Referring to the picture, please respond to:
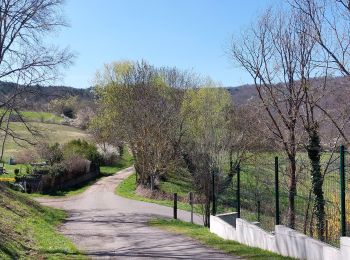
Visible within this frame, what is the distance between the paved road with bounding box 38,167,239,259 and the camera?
13.5 meters

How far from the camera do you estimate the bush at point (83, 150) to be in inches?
2265

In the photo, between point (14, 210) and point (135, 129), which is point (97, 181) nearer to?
point (135, 129)

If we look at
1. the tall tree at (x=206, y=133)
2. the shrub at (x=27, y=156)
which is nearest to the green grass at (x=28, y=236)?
the tall tree at (x=206, y=133)

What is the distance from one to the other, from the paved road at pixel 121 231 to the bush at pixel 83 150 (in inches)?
640

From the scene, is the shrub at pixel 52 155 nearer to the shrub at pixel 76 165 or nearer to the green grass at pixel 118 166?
the shrub at pixel 76 165

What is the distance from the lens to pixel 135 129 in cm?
4581

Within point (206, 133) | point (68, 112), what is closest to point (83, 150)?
point (206, 133)

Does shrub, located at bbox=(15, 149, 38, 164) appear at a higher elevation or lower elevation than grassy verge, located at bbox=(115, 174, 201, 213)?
higher

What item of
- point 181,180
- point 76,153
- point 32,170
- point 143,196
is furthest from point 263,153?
point 76,153

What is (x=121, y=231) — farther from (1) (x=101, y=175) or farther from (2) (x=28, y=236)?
(1) (x=101, y=175)

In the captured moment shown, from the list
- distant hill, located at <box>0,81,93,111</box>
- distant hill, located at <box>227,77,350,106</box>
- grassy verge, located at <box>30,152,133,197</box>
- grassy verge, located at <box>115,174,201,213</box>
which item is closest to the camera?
distant hill, located at <box>227,77,350,106</box>

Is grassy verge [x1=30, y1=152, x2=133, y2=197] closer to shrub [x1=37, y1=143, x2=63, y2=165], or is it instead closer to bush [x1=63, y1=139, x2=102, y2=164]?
bush [x1=63, y1=139, x2=102, y2=164]

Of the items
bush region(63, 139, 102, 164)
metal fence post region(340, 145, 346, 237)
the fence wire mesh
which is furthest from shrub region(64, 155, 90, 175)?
metal fence post region(340, 145, 346, 237)

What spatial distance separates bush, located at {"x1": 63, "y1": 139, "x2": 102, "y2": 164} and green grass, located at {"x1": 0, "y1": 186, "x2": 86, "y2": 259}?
1245 inches
